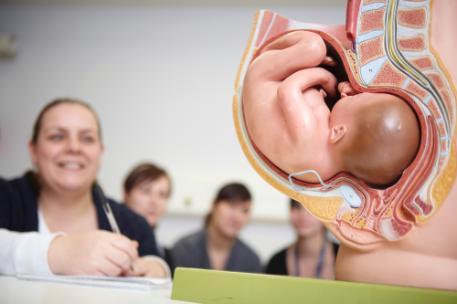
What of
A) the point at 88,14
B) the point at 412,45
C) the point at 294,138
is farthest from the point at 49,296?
the point at 88,14

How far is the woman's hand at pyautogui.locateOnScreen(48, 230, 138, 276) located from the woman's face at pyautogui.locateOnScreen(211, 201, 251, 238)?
1.12 meters

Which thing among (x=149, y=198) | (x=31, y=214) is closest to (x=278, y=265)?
(x=149, y=198)

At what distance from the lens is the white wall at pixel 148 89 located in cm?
251

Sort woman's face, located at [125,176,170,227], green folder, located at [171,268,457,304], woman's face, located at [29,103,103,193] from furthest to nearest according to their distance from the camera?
1. woman's face, located at [125,176,170,227]
2. woman's face, located at [29,103,103,193]
3. green folder, located at [171,268,457,304]

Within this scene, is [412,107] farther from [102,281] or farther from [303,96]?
[102,281]

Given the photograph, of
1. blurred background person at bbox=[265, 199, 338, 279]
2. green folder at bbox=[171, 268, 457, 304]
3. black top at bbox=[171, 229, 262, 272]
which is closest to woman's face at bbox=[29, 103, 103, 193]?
green folder at bbox=[171, 268, 457, 304]

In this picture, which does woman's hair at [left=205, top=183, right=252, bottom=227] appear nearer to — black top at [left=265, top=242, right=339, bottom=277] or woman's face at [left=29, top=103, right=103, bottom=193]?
black top at [left=265, top=242, right=339, bottom=277]

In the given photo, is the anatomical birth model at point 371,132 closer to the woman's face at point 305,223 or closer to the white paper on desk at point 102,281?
the white paper on desk at point 102,281

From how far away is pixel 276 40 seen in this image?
0.76 m

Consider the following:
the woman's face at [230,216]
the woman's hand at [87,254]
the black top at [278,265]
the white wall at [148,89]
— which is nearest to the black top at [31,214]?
the woman's hand at [87,254]

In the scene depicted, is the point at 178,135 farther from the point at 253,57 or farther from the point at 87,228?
the point at 253,57

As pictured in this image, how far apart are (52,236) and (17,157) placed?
5.79 feet

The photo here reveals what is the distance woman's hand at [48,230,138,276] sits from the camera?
2.80ft

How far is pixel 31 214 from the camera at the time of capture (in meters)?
1.07
